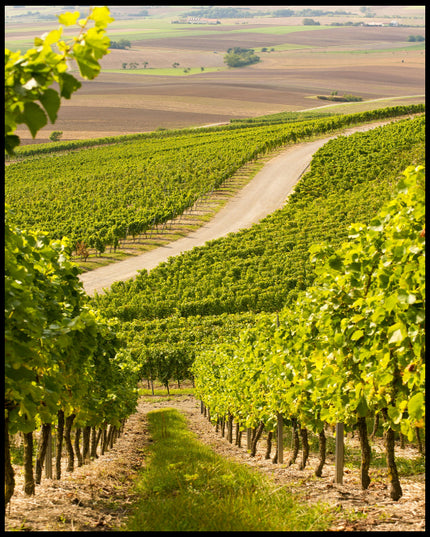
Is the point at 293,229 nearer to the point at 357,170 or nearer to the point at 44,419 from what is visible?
the point at 357,170

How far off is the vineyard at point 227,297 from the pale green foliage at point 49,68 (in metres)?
2.11

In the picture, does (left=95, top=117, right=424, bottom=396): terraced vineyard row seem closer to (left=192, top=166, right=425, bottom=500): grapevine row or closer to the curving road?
the curving road

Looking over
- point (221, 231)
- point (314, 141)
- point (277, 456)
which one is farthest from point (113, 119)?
point (277, 456)

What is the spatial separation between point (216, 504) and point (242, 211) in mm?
81286

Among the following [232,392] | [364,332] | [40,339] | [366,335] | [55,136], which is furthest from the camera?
[55,136]

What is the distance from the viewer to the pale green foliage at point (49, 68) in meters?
4.29

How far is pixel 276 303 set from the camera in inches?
2157

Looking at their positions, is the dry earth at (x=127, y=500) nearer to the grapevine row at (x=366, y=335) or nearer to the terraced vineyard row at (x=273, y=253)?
the grapevine row at (x=366, y=335)

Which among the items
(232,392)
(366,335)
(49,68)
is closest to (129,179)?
(232,392)

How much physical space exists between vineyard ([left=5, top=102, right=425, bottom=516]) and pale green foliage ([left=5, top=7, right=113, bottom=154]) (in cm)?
211

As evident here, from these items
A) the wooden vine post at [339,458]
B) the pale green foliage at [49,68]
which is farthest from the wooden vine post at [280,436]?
the pale green foliage at [49,68]

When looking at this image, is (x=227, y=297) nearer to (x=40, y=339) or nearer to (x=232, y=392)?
(x=232, y=392)

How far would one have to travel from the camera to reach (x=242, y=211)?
89.2m

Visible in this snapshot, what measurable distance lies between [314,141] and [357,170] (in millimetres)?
30164
